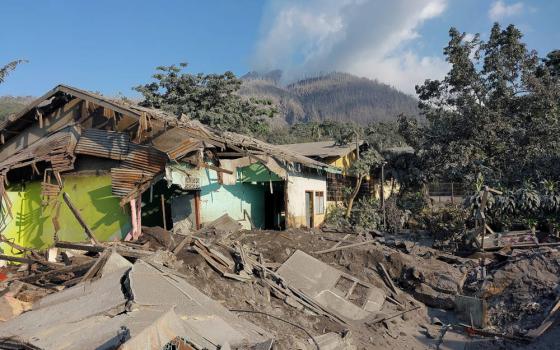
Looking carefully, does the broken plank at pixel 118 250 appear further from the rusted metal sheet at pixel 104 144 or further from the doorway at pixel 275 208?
the doorway at pixel 275 208

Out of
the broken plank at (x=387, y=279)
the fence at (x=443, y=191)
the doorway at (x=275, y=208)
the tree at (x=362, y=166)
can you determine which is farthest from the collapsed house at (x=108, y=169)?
the fence at (x=443, y=191)

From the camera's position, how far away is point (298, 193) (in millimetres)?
16969

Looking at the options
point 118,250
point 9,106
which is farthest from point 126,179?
point 9,106

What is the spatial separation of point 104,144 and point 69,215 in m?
2.29

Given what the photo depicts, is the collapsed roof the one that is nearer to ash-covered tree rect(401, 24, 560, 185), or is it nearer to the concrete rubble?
the concrete rubble

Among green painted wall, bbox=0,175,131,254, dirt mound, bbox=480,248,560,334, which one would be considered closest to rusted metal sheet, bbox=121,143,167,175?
green painted wall, bbox=0,175,131,254

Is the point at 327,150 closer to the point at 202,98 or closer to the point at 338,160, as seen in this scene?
the point at 338,160

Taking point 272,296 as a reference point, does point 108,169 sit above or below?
above

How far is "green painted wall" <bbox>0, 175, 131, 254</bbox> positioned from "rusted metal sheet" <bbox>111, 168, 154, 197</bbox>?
619 millimetres

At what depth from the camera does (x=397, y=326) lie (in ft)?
31.0

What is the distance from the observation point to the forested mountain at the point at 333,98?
117 meters

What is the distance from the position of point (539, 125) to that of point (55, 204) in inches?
738

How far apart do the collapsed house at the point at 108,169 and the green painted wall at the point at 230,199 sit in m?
0.04

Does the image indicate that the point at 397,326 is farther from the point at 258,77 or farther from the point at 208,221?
the point at 258,77
